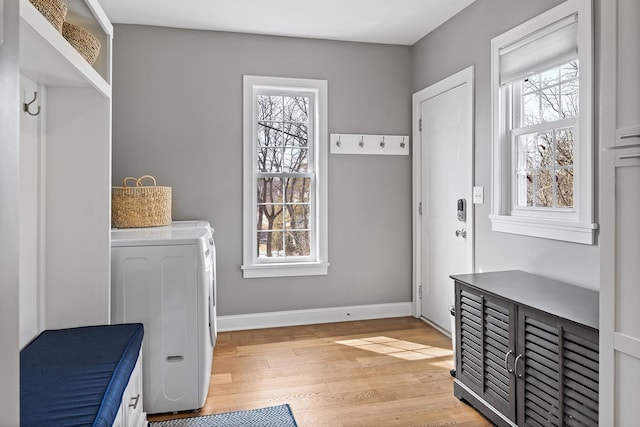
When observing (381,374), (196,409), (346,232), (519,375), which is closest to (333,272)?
(346,232)

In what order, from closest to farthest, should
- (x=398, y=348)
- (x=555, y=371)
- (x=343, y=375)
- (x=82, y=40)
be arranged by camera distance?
1. (x=555, y=371)
2. (x=82, y=40)
3. (x=343, y=375)
4. (x=398, y=348)

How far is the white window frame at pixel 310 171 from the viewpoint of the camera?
3783 mm

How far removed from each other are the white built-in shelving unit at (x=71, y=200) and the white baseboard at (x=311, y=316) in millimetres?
1718

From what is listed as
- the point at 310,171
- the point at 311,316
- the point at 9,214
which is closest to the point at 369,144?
the point at 310,171

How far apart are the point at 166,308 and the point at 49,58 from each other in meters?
1.29

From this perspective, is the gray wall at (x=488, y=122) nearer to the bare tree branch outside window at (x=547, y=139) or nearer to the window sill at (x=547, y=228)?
the window sill at (x=547, y=228)

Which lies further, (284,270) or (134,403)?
(284,270)

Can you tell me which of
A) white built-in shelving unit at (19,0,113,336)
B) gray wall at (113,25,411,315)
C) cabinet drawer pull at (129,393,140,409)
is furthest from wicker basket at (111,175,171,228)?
cabinet drawer pull at (129,393,140,409)

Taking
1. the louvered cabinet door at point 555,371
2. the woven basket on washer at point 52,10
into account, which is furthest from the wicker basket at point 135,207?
the louvered cabinet door at point 555,371

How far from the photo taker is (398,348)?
331cm

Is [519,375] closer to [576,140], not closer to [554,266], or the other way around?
[554,266]

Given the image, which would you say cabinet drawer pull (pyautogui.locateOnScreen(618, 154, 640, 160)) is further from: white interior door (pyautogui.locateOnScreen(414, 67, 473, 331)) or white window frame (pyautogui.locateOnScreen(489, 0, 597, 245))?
white interior door (pyautogui.locateOnScreen(414, 67, 473, 331))

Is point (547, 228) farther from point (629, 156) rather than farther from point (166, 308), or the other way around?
point (166, 308)

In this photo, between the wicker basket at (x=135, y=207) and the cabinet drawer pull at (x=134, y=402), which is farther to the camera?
the wicker basket at (x=135, y=207)
